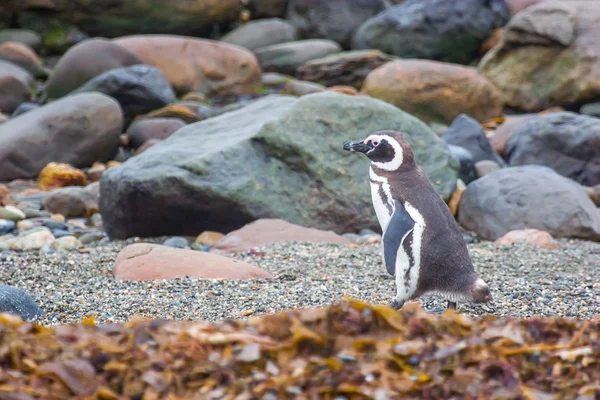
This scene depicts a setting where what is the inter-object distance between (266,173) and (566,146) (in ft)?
14.2

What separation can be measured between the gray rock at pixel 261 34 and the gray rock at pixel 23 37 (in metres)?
4.06

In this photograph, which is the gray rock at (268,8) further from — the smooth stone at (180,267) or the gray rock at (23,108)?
the smooth stone at (180,267)

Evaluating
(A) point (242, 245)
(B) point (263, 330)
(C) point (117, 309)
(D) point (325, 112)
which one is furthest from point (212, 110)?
(B) point (263, 330)

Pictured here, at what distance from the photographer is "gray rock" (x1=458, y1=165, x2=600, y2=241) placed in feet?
26.4

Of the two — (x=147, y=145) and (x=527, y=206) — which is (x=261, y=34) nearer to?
(x=147, y=145)

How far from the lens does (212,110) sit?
13766 mm

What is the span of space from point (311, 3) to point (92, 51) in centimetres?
698

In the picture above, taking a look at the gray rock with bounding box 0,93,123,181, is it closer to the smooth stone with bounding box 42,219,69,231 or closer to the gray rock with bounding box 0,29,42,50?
the smooth stone with bounding box 42,219,69,231

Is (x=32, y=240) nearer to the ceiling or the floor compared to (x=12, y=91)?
nearer to the ceiling

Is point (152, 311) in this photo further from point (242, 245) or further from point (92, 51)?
point (92, 51)

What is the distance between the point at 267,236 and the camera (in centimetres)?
729

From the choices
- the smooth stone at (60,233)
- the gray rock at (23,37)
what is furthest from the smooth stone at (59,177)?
the gray rock at (23,37)

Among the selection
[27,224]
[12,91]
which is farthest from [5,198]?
[12,91]

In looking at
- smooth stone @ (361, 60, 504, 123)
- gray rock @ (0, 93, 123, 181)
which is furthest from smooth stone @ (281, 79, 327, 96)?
gray rock @ (0, 93, 123, 181)
